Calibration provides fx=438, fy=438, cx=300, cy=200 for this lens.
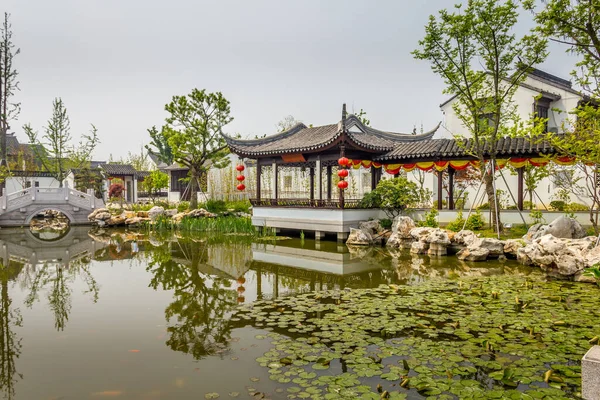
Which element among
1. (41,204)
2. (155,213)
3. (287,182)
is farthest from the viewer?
(287,182)

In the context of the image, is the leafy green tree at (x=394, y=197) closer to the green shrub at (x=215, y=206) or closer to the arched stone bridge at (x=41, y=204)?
the green shrub at (x=215, y=206)

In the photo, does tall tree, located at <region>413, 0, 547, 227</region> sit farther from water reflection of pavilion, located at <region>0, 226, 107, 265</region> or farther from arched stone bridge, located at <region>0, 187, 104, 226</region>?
arched stone bridge, located at <region>0, 187, 104, 226</region>

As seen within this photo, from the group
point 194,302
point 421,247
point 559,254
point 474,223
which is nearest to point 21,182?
point 421,247

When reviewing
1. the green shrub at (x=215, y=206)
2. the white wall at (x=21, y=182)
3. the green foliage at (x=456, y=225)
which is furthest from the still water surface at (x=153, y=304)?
the white wall at (x=21, y=182)

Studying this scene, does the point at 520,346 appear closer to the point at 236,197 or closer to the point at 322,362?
the point at 322,362

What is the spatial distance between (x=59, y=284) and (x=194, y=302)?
298cm

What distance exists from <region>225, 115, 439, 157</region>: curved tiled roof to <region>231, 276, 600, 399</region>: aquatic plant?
7378 millimetres

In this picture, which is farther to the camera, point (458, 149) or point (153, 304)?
point (458, 149)

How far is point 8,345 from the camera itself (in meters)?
4.45

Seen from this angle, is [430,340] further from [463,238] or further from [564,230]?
[564,230]

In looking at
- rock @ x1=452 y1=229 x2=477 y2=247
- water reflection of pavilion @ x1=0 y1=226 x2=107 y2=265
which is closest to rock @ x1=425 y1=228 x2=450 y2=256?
rock @ x1=452 y1=229 x2=477 y2=247

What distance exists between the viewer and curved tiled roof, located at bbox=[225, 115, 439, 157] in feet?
44.4

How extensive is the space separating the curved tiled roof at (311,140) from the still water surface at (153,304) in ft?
10.6

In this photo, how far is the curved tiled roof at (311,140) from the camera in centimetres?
1353
